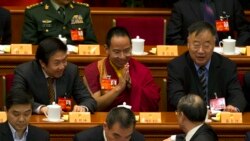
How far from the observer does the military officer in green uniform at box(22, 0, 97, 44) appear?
6.80 meters

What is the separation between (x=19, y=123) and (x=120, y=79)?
118 cm

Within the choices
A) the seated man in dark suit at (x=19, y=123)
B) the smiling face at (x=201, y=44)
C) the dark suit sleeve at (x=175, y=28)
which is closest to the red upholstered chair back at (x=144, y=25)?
the dark suit sleeve at (x=175, y=28)

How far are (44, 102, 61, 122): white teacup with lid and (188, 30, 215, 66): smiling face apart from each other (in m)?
1.03

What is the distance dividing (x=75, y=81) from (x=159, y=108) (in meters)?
0.82

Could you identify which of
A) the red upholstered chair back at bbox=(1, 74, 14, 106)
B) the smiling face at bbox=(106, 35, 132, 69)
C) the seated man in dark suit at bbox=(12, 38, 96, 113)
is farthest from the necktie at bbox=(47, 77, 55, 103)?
the smiling face at bbox=(106, 35, 132, 69)

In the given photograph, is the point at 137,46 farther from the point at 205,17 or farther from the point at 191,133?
the point at 191,133

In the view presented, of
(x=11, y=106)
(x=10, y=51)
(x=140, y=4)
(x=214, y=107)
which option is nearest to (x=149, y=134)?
(x=214, y=107)

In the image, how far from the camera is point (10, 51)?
20.3 ft

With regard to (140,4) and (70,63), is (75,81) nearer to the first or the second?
(70,63)

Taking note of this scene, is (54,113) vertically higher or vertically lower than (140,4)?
lower

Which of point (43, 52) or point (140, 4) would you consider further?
point (140, 4)

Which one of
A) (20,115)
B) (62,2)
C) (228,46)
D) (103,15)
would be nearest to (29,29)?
(62,2)

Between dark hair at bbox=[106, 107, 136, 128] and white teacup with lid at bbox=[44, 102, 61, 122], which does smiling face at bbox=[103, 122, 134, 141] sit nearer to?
dark hair at bbox=[106, 107, 136, 128]

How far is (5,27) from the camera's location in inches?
271
